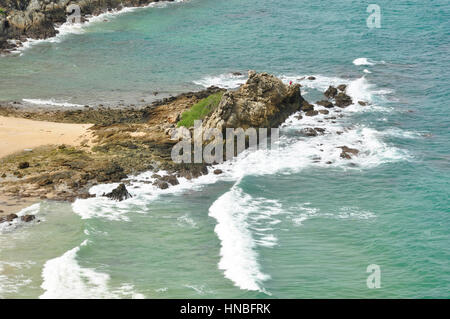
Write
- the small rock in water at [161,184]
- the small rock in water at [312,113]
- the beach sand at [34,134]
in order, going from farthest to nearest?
the small rock in water at [312,113]
the beach sand at [34,134]
the small rock in water at [161,184]

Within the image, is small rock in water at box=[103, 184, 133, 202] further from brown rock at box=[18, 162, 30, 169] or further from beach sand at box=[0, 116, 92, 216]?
beach sand at box=[0, 116, 92, 216]

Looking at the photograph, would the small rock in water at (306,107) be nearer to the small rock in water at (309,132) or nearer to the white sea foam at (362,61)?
the small rock in water at (309,132)

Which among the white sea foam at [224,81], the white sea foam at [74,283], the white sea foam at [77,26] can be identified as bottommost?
the white sea foam at [74,283]

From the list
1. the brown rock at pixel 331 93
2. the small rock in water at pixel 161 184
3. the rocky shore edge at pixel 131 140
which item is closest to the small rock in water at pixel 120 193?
the rocky shore edge at pixel 131 140

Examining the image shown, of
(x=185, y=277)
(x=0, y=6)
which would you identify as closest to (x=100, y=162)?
(x=185, y=277)

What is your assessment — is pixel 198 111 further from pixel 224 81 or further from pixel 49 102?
Answer: pixel 49 102

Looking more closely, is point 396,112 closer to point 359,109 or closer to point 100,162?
point 359,109
